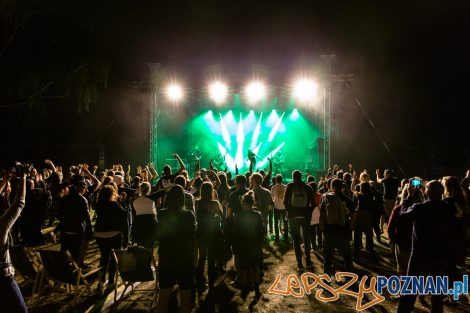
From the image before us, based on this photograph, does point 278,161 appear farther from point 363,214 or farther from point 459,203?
point 459,203

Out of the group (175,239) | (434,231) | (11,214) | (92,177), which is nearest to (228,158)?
(92,177)

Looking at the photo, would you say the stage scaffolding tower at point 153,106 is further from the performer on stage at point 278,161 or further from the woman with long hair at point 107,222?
the woman with long hair at point 107,222

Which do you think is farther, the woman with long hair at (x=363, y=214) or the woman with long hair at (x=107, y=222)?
the woman with long hair at (x=363, y=214)

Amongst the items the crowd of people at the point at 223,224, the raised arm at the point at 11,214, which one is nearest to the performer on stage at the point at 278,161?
the crowd of people at the point at 223,224

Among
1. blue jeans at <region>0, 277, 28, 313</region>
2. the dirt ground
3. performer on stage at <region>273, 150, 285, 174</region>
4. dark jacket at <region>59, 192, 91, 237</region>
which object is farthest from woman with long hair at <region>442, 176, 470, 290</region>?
performer on stage at <region>273, 150, 285, 174</region>

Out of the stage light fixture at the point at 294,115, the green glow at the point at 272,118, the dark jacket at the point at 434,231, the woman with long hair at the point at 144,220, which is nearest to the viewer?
the dark jacket at the point at 434,231

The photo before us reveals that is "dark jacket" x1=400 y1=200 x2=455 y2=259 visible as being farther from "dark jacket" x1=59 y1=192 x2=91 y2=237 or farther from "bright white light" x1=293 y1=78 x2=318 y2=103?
"bright white light" x1=293 y1=78 x2=318 y2=103

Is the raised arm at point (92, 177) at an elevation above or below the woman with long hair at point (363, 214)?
above

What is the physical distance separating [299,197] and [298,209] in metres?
0.22

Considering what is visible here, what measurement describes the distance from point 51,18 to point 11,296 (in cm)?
1494

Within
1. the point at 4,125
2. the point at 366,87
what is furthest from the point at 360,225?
the point at 4,125

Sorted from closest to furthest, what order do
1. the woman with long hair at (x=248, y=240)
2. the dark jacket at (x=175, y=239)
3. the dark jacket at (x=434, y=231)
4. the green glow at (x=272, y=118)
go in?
the dark jacket at (x=434, y=231)
the dark jacket at (x=175, y=239)
the woman with long hair at (x=248, y=240)
the green glow at (x=272, y=118)

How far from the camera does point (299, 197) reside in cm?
580

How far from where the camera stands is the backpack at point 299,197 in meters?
5.79
